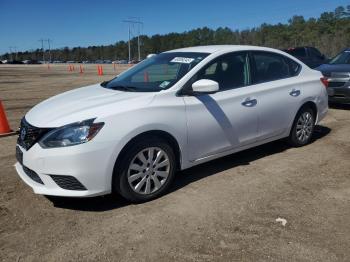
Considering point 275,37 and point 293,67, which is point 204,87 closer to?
point 293,67

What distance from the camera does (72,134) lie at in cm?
402

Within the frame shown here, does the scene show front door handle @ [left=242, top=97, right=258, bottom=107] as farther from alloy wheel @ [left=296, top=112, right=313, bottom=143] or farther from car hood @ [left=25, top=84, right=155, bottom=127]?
car hood @ [left=25, top=84, right=155, bottom=127]

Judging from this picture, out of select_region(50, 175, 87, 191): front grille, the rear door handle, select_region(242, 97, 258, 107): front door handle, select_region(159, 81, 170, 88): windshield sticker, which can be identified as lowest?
select_region(50, 175, 87, 191): front grille

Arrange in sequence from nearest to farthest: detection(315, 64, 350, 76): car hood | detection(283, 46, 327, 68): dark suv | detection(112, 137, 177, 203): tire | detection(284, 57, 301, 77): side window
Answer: detection(112, 137, 177, 203): tire, detection(284, 57, 301, 77): side window, detection(315, 64, 350, 76): car hood, detection(283, 46, 327, 68): dark suv

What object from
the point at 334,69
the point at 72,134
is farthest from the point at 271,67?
the point at 334,69

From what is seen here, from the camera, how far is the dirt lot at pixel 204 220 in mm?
3469

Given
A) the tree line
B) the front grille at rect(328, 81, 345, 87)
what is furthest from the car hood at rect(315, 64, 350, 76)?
the tree line

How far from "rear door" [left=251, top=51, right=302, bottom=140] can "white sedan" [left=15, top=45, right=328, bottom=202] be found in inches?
0.6

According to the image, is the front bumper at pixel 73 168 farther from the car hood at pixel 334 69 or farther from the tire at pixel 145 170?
the car hood at pixel 334 69

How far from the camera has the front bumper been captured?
13.0 ft

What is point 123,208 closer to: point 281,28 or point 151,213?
point 151,213

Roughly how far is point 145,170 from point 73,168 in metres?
0.82

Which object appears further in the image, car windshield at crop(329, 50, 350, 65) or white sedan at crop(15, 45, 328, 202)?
car windshield at crop(329, 50, 350, 65)

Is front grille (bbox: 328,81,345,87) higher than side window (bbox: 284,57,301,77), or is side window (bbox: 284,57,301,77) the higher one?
side window (bbox: 284,57,301,77)
